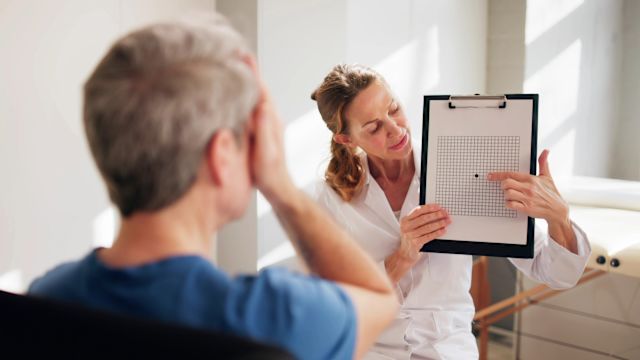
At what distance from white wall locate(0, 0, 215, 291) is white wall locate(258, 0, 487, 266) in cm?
52

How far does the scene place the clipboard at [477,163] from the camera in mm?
1398

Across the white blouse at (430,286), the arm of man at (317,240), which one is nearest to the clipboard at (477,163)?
the white blouse at (430,286)

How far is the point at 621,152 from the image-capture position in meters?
2.82

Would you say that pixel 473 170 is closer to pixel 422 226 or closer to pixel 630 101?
pixel 422 226

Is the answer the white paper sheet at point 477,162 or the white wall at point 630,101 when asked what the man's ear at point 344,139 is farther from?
the white wall at point 630,101

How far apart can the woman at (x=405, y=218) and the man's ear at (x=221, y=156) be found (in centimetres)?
79

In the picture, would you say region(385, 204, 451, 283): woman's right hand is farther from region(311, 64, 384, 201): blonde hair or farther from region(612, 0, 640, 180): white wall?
region(612, 0, 640, 180): white wall

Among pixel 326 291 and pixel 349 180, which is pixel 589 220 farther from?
pixel 326 291

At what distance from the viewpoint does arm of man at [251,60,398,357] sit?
0.74m

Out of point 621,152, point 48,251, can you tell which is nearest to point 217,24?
point 48,251

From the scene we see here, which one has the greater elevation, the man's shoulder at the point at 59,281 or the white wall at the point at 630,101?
the white wall at the point at 630,101

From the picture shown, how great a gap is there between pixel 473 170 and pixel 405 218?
0.18 metres

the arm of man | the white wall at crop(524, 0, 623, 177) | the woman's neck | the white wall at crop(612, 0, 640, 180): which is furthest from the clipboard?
the white wall at crop(612, 0, 640, 180)

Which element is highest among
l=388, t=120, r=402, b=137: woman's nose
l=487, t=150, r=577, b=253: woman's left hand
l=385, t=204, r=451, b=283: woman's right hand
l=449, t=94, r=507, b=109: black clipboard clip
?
l=449, t=94, r=507, b=109: black clipboard clip
